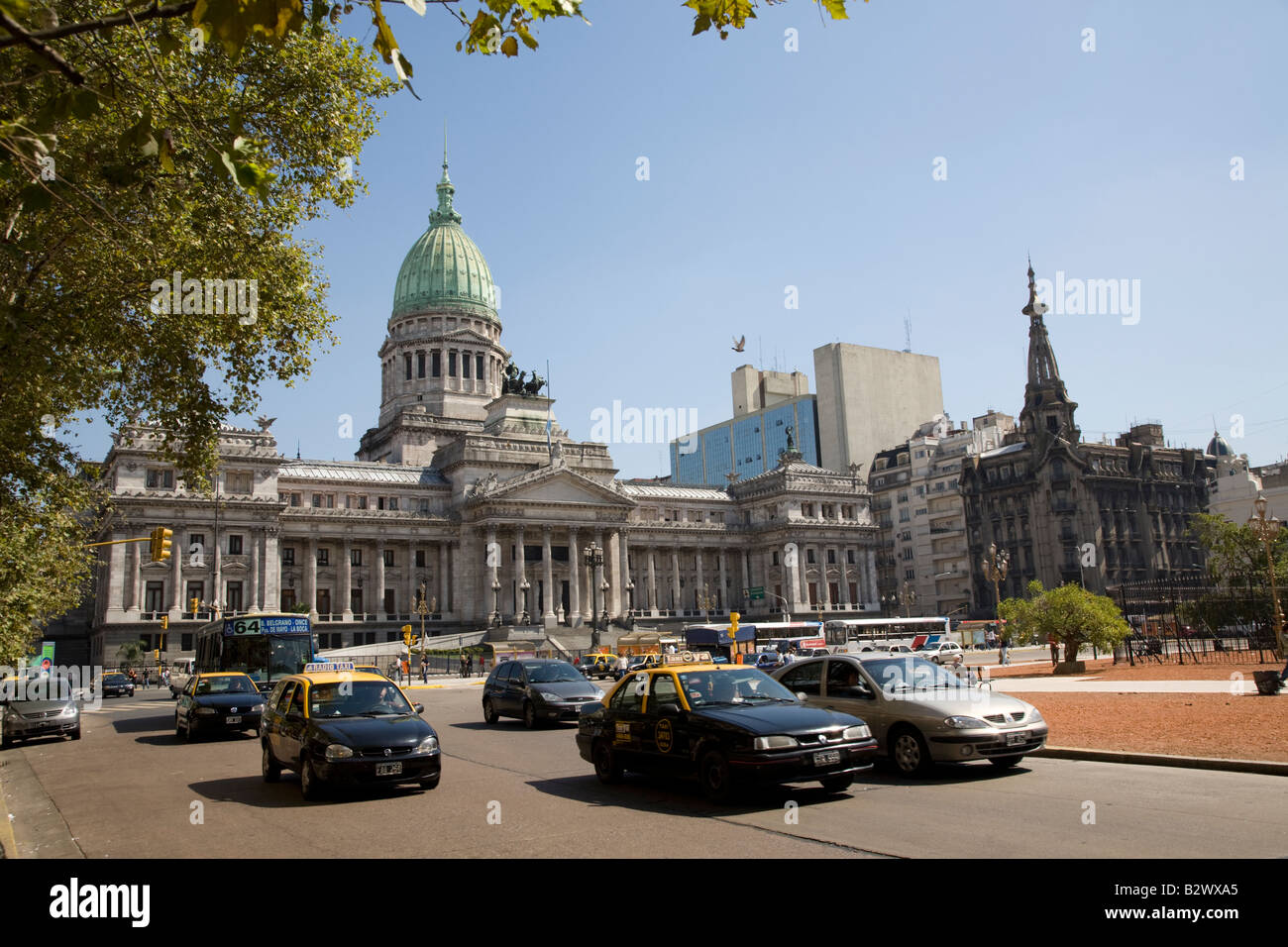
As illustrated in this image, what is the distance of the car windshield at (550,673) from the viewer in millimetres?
23000

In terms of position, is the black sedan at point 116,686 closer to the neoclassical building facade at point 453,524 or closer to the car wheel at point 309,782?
the neoclassical building facade at point 453,524

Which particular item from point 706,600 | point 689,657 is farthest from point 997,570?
point 706,600

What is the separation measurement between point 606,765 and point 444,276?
283ft

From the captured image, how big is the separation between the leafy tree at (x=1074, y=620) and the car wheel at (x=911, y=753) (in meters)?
19.8

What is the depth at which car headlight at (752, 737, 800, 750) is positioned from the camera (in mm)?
10797

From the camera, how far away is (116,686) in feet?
162

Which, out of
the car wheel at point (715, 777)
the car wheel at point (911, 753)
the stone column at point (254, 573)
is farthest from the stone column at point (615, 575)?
the car wheel at point (715, 777)

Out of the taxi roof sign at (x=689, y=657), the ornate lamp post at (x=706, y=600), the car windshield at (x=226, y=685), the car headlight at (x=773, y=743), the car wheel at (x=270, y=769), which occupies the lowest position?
the taxi roof sign at (x=689, y=657)

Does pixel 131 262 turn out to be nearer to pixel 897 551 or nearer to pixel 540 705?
pixel 540 705

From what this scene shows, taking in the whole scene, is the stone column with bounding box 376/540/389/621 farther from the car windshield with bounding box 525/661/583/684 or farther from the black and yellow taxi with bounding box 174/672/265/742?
the car windshield with bounding box 525/661/583/684

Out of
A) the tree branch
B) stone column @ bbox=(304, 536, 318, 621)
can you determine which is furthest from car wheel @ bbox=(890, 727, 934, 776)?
stone column @ bbox=(304, 536, 318, 621)

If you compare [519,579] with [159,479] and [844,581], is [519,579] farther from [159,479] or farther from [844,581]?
[844,581]

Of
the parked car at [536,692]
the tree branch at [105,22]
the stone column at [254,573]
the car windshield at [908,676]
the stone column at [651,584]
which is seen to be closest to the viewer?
the tree branch at [105,22]
